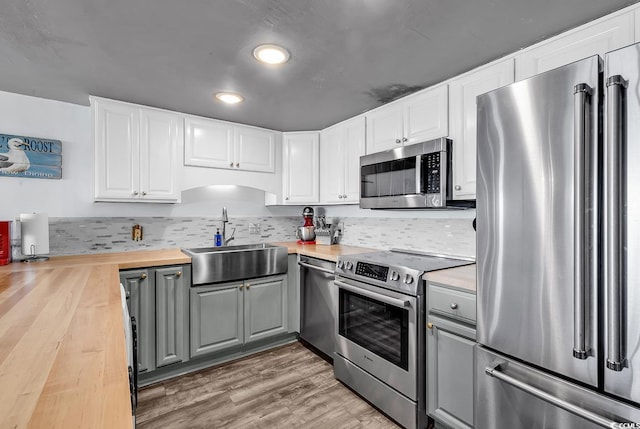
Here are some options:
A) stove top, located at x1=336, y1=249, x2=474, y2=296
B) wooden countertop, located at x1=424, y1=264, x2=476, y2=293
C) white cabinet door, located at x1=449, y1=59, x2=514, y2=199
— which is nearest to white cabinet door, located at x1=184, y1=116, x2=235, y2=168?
stove top, located at x1=336, y1=249, x2=474, y2=296

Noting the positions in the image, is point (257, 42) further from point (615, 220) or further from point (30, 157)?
point (30, 157)

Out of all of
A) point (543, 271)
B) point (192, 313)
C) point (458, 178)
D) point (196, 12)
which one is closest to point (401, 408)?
point (543, 271)

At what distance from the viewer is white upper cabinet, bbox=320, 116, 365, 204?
292 centimetres

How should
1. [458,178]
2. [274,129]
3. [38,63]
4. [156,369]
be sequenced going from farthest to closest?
[274,129], [156,369], [458,178], [38,63]

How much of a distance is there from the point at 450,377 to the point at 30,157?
333cm

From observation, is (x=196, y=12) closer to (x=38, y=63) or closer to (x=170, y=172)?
(x=38, y=63)

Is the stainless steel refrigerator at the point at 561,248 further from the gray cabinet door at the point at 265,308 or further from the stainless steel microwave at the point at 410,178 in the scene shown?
the gray cabinet door at the point at 265,308

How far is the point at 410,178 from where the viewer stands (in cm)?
229

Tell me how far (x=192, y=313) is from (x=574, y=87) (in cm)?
266

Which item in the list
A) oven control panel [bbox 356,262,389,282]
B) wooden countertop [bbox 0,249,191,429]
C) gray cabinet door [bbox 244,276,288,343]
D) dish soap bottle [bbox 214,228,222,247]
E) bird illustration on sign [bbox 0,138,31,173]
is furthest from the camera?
dish soap bottle [bbox 214,228,222,247]

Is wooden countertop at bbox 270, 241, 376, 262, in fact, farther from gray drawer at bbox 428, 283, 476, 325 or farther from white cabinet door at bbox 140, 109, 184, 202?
white cabinet door at bbox 140, 109, 184, 202

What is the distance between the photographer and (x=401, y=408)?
6.31 feet

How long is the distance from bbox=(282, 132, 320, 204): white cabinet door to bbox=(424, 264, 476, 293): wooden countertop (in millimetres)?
1725

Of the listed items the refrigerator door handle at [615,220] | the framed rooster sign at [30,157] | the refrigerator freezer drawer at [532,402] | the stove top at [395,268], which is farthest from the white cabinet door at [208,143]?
the refrigerator door handle at [615,220]
